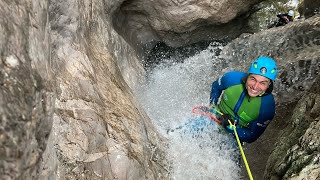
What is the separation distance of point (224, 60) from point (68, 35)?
620 centimetres

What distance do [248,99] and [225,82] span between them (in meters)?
0.58

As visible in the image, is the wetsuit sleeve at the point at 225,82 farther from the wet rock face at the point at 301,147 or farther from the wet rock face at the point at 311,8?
the wet rock face at the point at 311,8

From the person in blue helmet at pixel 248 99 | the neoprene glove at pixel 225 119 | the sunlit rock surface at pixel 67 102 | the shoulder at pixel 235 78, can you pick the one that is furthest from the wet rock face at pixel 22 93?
the shoulder at pixel 235 78

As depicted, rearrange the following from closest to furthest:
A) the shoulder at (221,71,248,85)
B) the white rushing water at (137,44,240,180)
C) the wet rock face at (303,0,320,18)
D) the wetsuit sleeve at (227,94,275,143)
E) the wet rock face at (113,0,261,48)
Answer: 1. the wetsuit sleeve at (227,94,275,143)
2. the shoulder at (221,71,248,85)
3. the white rushing water at (137,44,240,180)
4. the wet rock face at (113,0,261,48)
5. the wet rock face at (303,0,320,18)

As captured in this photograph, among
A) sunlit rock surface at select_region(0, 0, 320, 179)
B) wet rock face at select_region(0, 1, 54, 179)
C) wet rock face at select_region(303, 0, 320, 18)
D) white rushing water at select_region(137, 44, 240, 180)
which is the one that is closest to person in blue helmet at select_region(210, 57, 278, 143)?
white rushing water at select_region(137, 44, 240, 180)

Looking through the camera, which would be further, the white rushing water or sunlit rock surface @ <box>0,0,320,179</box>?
the white rushing water

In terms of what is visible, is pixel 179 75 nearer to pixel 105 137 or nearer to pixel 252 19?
pixel 252 19

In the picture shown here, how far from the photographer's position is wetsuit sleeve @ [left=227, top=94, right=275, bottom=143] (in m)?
5.75

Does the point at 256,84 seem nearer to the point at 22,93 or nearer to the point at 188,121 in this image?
the point at 188,121

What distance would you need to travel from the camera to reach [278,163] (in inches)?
178

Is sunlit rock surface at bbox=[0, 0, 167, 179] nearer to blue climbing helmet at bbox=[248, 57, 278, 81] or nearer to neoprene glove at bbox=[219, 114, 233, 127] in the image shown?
neoprene glove at bbox=[219, 114, 233, 127]

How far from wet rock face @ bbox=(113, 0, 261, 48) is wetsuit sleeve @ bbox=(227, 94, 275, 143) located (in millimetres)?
4077

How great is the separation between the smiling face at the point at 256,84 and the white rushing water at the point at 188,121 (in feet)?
4.19

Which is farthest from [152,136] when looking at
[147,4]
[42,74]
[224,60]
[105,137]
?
[224,60]
